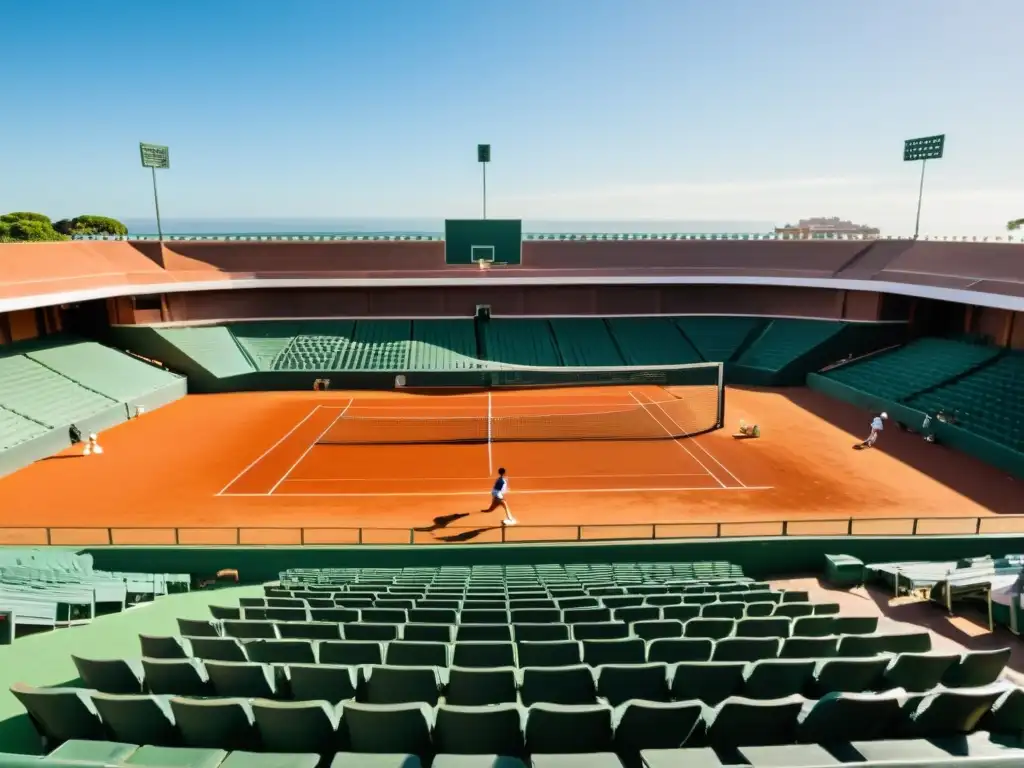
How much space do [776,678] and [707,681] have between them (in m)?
0.58

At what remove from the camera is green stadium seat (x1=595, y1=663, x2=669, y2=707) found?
522cm

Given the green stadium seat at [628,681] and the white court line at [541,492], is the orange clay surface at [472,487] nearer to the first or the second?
the white court line at [541,492]

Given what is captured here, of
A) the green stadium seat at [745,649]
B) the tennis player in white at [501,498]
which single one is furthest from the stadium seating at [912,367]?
the green stadium seat at [745,649]

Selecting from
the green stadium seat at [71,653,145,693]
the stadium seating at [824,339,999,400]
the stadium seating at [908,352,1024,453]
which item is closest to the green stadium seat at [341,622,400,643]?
the green stadium seat at [71,653,145,693]

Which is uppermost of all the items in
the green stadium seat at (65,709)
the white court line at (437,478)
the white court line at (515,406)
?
the green stadium seat at (65,709)

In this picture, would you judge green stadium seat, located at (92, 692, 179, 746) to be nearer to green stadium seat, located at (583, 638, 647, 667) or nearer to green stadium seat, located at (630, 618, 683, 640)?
green stadium seat, located at (583, 638, 647, 667)

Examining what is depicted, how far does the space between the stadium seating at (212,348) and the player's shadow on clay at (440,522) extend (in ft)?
69.3

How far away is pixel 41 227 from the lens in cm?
6619

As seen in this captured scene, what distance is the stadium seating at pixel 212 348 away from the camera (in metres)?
33.5

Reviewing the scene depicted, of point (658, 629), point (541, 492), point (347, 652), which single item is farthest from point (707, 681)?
point (541, 492)

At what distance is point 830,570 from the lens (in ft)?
43.0

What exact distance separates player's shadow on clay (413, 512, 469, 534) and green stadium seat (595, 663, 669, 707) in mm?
11043

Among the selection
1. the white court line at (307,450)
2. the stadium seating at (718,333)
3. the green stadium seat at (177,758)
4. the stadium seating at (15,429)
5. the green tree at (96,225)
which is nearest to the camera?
the green stadium seat at (177,758)

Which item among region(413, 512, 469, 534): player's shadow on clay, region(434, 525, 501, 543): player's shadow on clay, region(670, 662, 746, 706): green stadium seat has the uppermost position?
region(670, 662, 746, 706): green stadium seat
